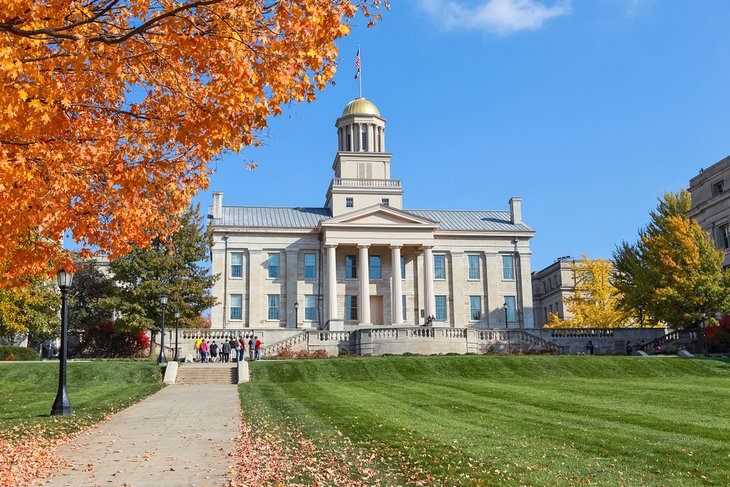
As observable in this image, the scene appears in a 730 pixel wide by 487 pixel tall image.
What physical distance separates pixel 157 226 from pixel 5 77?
6450mm

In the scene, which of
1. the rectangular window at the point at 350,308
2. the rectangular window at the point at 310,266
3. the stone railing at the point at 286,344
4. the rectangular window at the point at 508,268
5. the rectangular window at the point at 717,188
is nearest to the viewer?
the stone railing at the point at 286,344

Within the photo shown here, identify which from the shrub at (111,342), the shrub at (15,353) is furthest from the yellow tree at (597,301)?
the shrub at (15,353)

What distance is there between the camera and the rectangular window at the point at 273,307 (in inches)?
2518

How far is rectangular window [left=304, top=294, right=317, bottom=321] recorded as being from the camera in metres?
64.2

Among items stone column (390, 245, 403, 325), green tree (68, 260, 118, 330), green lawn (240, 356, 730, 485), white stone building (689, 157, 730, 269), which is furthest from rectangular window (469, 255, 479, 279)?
green lawn (240, 356, 730, 485)

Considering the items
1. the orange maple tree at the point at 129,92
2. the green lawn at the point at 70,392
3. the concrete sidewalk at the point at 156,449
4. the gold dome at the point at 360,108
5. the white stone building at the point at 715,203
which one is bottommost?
the concrete sidewalk at the point at 156,449

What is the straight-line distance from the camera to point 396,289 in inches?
2457

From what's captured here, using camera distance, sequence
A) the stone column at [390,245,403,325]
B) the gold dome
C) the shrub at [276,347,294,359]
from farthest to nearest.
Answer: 1. the gold dome
2. the stone column at [390,245,403,325]
3. the shrub at [276,347,294,359]

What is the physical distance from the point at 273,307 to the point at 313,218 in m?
10.5

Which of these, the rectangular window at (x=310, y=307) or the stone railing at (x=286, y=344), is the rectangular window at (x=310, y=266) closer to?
the rectangular window at (x=310, y=307)

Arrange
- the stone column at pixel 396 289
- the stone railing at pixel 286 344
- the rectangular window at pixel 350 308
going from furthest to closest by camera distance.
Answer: the rectangular window at pixel 350 308, the stone column at pixel 396 289, the stone railing at pixel 286 344

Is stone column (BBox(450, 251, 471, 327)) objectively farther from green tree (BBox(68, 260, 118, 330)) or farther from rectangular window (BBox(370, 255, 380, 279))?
green tree (BBox(68, 260, 118, 330))

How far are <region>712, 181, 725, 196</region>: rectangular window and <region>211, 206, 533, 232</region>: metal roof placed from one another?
1685cm

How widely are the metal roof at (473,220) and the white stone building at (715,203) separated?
15666 millimetres
